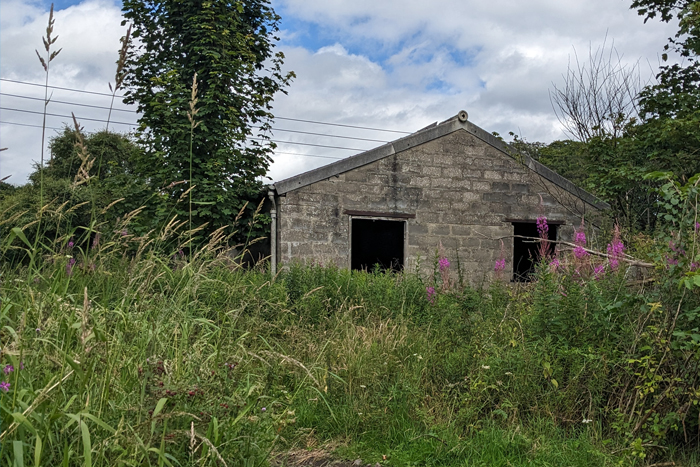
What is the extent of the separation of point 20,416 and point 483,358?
3.38 m

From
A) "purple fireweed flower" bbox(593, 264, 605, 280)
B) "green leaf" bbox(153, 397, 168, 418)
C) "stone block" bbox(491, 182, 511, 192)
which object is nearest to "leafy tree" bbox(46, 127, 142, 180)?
"green leaf" bbox(153, 397, 168, 418)

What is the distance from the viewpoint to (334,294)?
6535 millimetres

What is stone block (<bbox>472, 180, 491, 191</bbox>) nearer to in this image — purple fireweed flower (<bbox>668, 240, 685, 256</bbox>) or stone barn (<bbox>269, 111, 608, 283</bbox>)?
stone barn (<bbox>269, 111, 608, 283</bbox>)

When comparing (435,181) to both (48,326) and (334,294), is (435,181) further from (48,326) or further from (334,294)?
(48,326)

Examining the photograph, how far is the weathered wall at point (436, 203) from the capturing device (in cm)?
1098

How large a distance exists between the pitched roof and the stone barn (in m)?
0.02

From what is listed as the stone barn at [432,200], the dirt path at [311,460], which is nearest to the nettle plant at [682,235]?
the dirt path at [311,460]

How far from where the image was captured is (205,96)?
12164 mm

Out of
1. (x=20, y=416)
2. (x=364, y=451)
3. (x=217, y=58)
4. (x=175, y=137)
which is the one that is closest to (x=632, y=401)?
(x=364, y=451)

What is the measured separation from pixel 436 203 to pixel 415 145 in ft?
4.23

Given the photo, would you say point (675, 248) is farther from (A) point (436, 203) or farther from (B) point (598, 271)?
(A) point (436, 203)

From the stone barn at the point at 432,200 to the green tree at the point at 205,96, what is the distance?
1.45 m

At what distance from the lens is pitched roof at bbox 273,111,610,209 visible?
429 inches

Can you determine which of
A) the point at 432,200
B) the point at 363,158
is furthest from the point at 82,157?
the point at 432,200
